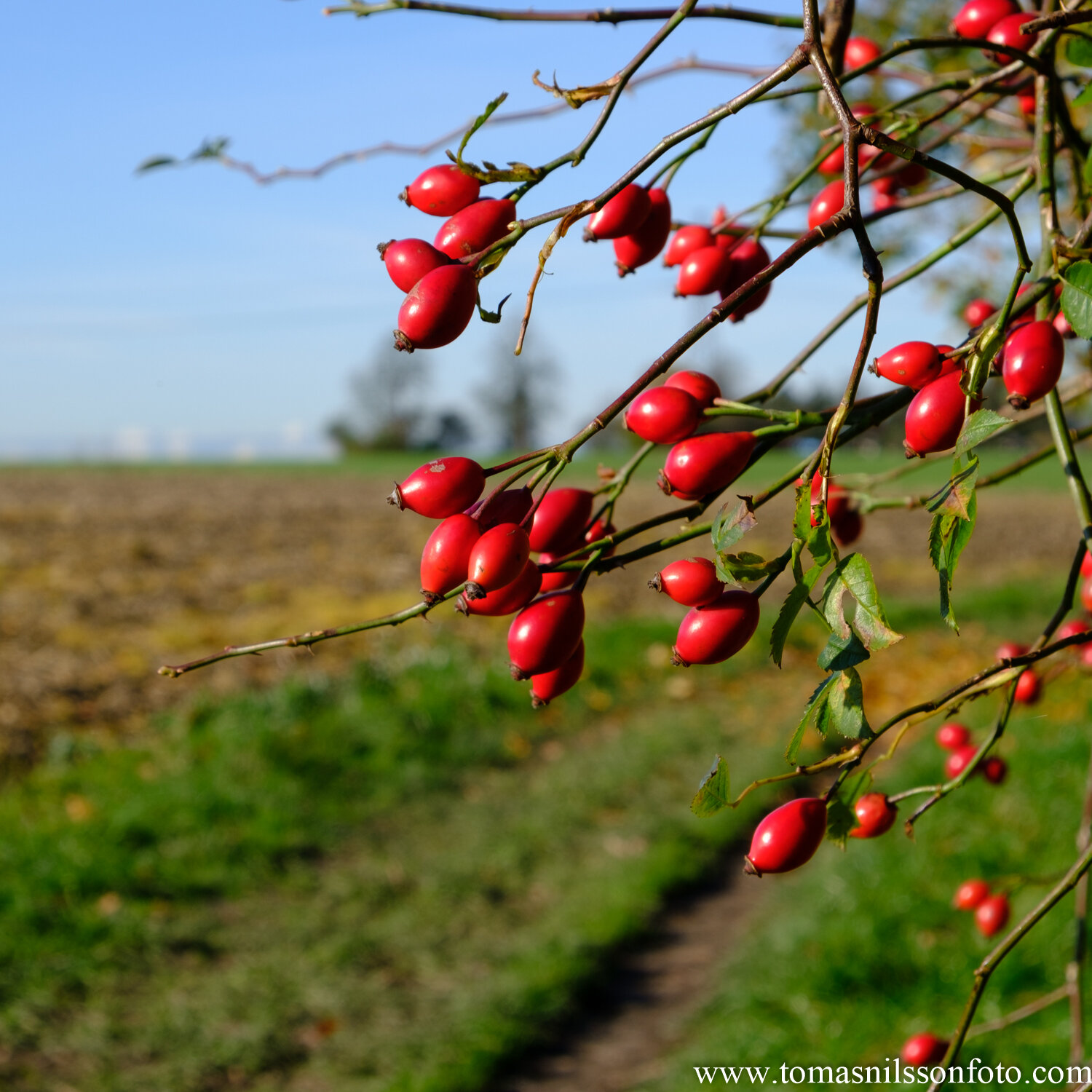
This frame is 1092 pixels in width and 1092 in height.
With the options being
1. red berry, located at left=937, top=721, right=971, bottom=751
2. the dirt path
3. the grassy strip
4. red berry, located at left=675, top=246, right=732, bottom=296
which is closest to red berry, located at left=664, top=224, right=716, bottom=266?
red berry, located at left=675, top=246, right=732, bottom=296

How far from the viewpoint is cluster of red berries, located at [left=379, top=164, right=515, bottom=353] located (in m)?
0.67

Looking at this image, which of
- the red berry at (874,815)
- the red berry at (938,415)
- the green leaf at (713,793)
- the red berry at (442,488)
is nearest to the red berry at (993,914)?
the red berry at (874,815)

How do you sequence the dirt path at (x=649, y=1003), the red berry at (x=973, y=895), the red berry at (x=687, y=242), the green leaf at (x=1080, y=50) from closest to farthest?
the green leaf at (x=1080, y=50)
the red berry at (x=687, y=242)
the red berry at (x=973, y=895)
the dirt path at (x=649, y=1003)

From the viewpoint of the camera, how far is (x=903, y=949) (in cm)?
331

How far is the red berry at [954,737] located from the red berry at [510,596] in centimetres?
107

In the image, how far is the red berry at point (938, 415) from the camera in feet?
2.27

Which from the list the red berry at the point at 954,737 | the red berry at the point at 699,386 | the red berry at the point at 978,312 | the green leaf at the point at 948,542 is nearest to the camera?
the green leaf at the point at 948,542

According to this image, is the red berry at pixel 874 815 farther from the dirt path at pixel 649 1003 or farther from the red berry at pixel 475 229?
the dirt path at pixel 649 1003

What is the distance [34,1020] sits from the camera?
326cm

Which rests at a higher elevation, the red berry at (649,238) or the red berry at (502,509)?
the red berry at (649,238)

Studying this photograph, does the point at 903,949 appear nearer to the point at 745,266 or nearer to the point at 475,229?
the point at 745,266

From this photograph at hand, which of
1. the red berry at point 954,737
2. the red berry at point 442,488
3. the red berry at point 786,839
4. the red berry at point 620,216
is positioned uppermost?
the red berry at point 620,216

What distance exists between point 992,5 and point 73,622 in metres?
7.49

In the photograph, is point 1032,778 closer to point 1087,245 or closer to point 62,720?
point 1087,245
